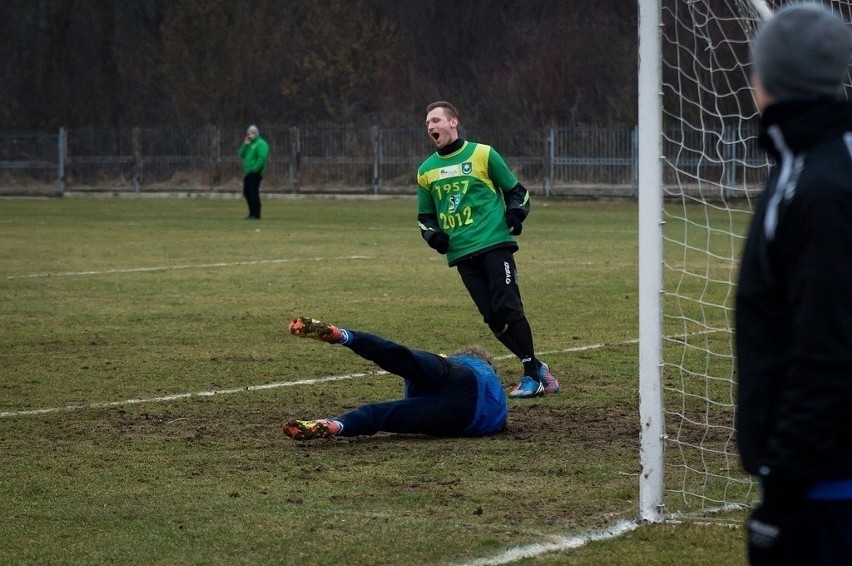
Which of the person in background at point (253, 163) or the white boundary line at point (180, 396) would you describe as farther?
the person in background at point (253, 163)

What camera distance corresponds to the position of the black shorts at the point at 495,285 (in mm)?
8492

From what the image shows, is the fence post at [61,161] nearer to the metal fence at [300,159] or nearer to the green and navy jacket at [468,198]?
the metal fence at [300,159]

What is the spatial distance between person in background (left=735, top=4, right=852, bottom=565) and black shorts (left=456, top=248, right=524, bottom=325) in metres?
5.73

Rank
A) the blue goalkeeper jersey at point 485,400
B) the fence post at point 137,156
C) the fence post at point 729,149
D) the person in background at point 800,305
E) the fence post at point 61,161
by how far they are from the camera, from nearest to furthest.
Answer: the person in background at point 800,305 < the blue goalkeeper jersey at point 485,400 < the fence post at point 729,149 < the fence post at point 61,161 < the fence post at point 137,156

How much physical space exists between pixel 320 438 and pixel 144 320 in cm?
596

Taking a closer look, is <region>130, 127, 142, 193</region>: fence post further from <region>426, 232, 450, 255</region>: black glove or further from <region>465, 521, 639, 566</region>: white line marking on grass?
<region>465, 521, 639, 566</region>: white line marking on grass

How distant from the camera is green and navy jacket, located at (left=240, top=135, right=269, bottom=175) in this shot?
28.4 meters

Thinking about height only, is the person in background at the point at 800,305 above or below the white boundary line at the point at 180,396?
above

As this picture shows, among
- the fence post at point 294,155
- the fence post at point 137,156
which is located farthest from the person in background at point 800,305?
the fence post at point 137,156

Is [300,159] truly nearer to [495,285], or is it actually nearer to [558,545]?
[495,285]

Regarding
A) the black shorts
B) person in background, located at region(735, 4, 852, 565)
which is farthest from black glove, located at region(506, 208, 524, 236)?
person in background, located at region(735, 4, 852, 565)

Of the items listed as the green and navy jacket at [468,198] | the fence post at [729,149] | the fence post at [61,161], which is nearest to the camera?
the green and navy jacket at [468,198]

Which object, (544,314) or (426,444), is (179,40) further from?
(426,444)

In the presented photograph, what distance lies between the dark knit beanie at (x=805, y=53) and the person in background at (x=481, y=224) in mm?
5816
